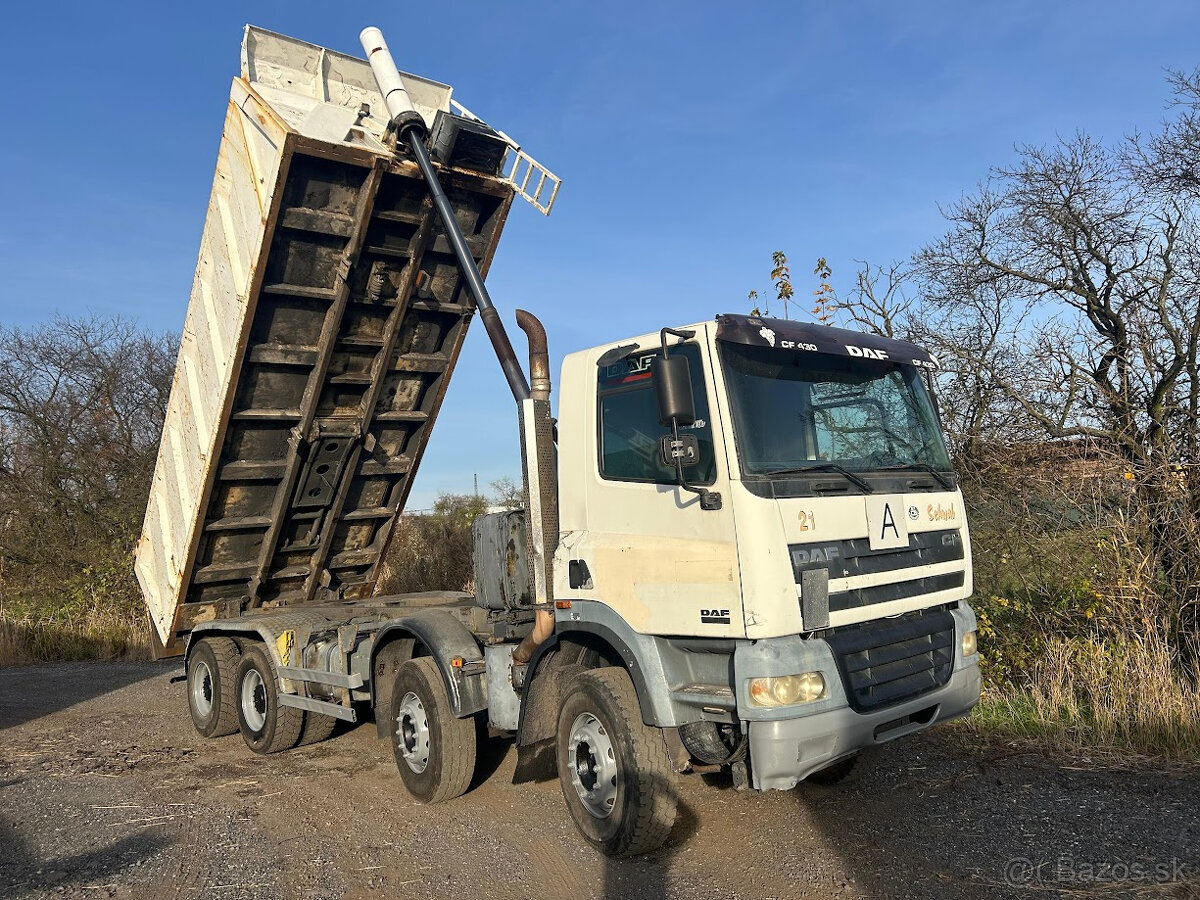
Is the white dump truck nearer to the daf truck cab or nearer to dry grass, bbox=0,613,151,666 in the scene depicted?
the daf truck cab

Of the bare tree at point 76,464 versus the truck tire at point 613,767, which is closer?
the truck tire at point 613,767

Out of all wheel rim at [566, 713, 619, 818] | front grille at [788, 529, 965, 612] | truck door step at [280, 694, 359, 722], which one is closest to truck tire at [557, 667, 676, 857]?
wheel rim at [566, 713, 619, 818]

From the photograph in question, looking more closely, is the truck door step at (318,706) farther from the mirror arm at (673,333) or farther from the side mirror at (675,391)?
the mirror arm at (673,333)

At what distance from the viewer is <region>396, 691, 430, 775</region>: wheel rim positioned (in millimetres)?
5281

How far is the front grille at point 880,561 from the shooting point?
394 centimetres

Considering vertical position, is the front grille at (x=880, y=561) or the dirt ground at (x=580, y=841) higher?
the front grille at (x=880, y=561)

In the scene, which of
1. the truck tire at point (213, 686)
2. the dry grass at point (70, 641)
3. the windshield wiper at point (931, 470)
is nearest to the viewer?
the windshield wiper at point (931, 470)

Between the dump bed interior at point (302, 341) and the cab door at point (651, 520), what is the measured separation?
94.3 inches

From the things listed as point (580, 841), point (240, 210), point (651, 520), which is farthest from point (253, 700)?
point (651, 520)

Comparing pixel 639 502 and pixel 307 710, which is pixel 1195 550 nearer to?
pixel 639 502

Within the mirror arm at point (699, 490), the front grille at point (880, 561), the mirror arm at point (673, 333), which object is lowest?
the front grille at point (880, 561)

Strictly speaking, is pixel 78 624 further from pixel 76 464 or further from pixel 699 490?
pixel 699 490

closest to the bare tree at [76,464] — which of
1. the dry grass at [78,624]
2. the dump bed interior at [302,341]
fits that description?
the dry grass at [78,624]

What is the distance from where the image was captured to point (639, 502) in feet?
14.2
